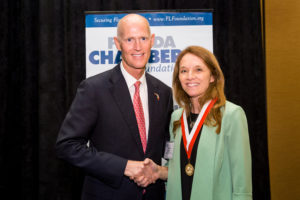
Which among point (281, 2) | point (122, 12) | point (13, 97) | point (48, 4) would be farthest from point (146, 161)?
point (281, 2)

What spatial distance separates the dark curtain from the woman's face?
171 cm

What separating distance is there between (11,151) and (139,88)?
2.33 metres

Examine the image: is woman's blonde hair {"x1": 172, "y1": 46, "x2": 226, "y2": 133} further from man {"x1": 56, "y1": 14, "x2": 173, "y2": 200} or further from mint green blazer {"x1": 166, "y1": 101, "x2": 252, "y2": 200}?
man {"x1": 56, "y1": 14, "x2": 173, "y2": 200}

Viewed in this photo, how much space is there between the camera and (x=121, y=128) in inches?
68.0

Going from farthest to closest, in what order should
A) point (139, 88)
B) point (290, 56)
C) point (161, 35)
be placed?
point (290, 56) → point (161, 35) → point (139, 88)

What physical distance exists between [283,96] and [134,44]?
2.57 m

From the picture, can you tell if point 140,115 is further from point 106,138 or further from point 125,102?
point 106,138

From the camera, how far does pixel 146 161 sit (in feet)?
5.45

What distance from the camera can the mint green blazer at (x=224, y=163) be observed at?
1525 millimetres

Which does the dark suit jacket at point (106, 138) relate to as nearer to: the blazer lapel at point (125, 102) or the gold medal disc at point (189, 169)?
the blazer lapel at point (125, 102)

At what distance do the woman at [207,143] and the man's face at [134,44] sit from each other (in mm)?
289

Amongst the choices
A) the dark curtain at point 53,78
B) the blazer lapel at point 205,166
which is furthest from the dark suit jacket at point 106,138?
the dark curtain at point 53,78

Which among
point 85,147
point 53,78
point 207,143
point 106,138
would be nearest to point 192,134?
point 207,143

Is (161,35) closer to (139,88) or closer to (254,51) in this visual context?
(254,51)
